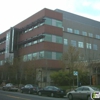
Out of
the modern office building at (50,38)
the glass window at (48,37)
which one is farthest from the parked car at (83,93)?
the glass window at (48,37)

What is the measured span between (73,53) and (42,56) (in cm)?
1514

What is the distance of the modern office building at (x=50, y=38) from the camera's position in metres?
49.0

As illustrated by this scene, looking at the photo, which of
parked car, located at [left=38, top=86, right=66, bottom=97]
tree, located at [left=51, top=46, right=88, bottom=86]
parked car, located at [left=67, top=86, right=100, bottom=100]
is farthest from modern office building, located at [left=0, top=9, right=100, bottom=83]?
parked car, located at [left=67, top=86, right=100, bottom=100]

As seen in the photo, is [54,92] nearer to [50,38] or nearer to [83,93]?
[83,93]

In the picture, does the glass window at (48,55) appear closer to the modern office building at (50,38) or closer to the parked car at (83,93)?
the modern office building at (50,38)

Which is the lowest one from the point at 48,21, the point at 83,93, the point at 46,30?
the point at 83,93

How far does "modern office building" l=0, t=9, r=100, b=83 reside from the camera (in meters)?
49.0

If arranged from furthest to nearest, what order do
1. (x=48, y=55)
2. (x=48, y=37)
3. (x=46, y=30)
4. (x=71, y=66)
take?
(x=48, y=37), (x=46, y=30), (x=48, y=55), (x=71, y=66)

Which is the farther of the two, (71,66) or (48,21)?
(48,21)

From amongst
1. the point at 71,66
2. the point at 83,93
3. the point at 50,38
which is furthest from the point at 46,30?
the point at 83,93

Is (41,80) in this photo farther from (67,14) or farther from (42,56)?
(67,14)

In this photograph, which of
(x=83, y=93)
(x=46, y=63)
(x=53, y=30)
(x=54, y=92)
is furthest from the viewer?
(x=53, y=30)

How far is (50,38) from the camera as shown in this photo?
49.9 metres

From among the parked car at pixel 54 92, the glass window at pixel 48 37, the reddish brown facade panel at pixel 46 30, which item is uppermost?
the reddish brown facade panel at pixel 46 30
